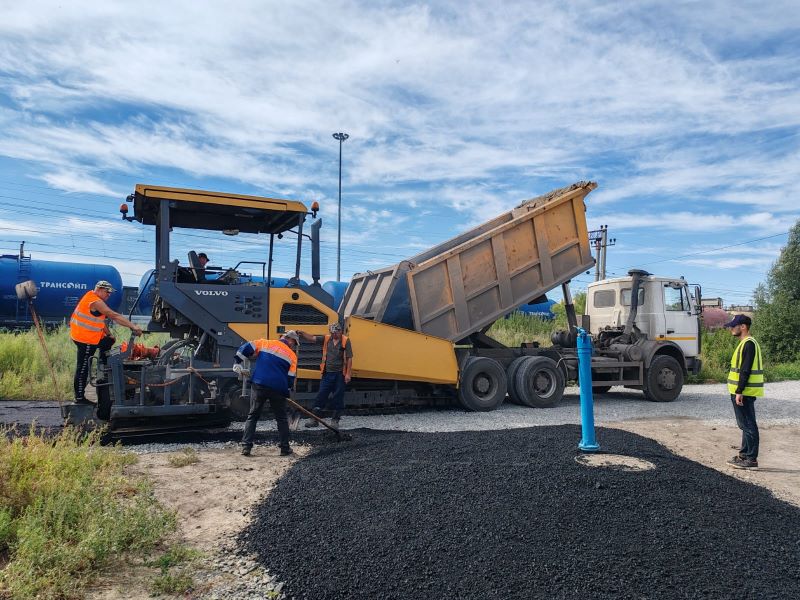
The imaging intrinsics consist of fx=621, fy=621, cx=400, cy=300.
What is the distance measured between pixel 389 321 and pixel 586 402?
3.97m

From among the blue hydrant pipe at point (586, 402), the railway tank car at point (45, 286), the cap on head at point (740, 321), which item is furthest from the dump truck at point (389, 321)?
the railway tank car at point (45, 286)

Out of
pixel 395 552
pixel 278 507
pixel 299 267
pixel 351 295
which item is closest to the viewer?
pixel 395 552

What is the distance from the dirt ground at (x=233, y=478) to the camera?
3.49 meters

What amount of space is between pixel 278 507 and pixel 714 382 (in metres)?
15.1

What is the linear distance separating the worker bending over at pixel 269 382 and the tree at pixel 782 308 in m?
23.3

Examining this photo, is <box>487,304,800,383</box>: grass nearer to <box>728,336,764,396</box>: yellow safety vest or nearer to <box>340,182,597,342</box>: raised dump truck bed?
<box>340,182,597,342</box>: raised dump truck bed

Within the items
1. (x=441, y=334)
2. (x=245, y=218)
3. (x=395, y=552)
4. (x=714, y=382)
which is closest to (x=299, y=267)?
(x=245, y=218)

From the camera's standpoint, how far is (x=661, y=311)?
1159 cm

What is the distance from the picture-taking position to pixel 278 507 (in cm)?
442

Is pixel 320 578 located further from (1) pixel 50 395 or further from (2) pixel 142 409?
(1) pixel 50 395

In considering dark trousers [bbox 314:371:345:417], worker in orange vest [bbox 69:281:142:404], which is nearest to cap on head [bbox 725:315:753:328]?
dark trousers [bbox 314:371:345:417]

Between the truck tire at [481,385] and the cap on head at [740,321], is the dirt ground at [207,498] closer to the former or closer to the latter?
the truck tire at [481,385]

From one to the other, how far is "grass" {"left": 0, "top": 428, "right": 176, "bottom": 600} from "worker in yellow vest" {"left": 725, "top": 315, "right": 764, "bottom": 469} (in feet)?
17.6

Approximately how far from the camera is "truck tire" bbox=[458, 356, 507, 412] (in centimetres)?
961
